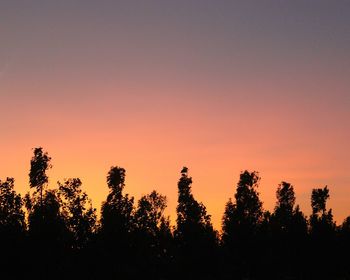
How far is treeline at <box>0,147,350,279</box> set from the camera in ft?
250

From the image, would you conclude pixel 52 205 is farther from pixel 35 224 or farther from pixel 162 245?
pixel 162 245

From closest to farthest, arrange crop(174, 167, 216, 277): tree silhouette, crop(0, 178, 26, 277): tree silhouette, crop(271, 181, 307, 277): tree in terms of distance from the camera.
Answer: crop(0, 178, 26, 277): tree silhouette
crop(174, 167, 216, 277): tree silhouette
crop(271, 181, 307, 277): tree

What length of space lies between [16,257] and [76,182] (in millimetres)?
13554

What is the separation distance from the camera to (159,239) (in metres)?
116

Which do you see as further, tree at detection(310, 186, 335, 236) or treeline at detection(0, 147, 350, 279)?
tree at detection(310, 186, 335, 236)

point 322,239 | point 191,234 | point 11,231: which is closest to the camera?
point 11,231

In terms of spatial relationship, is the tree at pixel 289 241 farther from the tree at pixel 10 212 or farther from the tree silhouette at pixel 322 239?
the tree at pixel 10 212

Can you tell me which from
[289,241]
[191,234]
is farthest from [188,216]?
[289,241]

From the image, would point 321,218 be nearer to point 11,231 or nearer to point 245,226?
point 245,226

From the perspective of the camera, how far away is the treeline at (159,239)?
76.2 metres

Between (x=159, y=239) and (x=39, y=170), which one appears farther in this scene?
(x=159, y=239)

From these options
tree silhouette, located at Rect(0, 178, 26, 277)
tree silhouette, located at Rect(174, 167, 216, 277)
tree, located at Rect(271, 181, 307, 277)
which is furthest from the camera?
tree, located at Rect(271, 181, 307, 277)

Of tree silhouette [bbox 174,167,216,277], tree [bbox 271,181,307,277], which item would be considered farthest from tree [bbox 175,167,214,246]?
tree [bbox 271,181,307,277]

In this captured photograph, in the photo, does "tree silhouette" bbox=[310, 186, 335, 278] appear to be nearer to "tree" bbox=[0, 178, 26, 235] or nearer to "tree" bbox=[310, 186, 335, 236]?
"tree" bbox=[310, 186, 335, 236]
